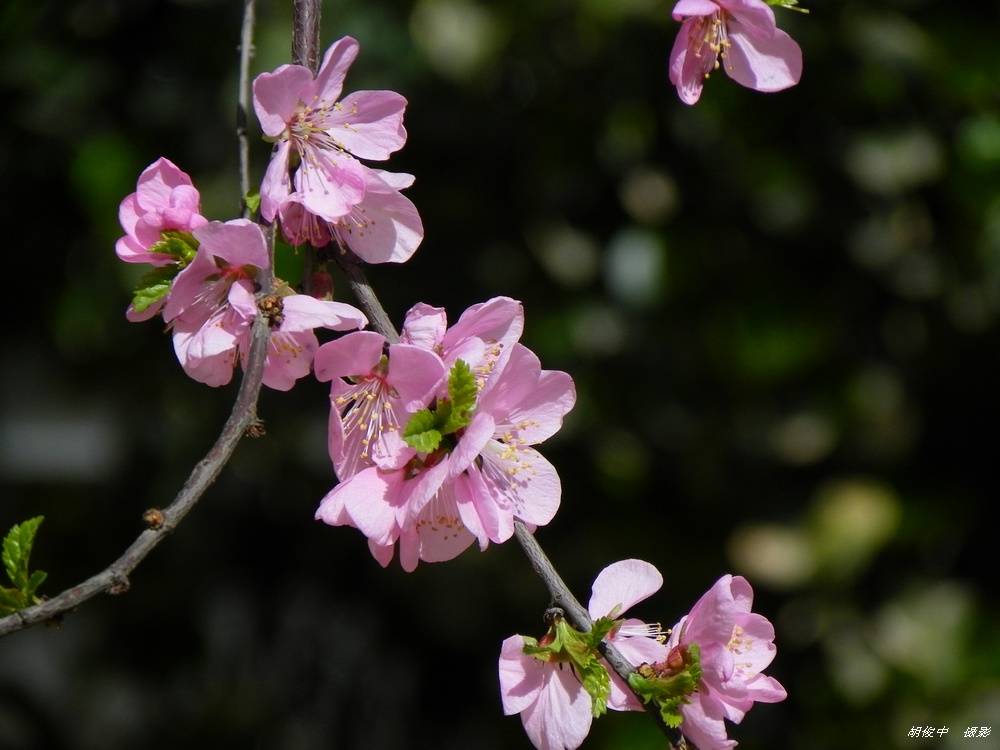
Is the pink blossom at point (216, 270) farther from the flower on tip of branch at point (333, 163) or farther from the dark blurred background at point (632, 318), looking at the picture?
the dark blurred background at point (632, 318)

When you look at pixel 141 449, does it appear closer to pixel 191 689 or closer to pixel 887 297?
pixel 191 689

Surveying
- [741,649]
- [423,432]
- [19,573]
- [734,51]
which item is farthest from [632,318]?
[19,573]

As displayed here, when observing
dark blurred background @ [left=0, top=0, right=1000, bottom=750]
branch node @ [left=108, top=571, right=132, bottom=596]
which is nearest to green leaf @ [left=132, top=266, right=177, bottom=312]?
A: branch node @ [left=108, top=571, right=132, bottom=596]

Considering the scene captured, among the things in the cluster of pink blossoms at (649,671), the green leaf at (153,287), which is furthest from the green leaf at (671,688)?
the green leaf at (153,287)

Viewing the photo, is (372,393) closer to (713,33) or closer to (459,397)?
(459,397)

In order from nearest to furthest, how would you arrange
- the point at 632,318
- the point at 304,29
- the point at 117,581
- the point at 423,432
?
1. the point at 117,581
2. the point at 423,432
3. the point at 304,29
4. the point at 632,318

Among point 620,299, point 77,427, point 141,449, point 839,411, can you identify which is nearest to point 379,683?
point 141,449
